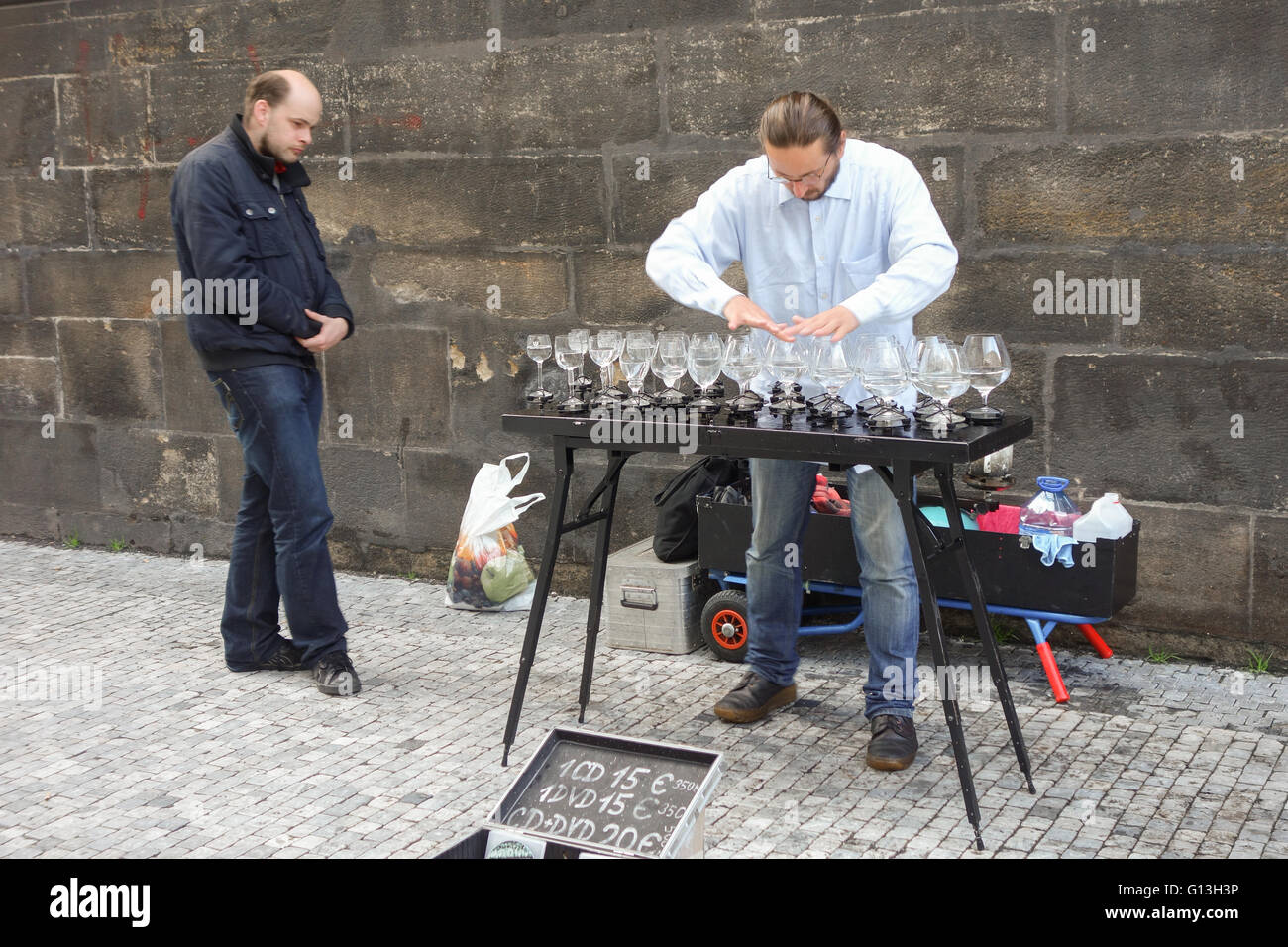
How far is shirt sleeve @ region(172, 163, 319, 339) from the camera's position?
455cm

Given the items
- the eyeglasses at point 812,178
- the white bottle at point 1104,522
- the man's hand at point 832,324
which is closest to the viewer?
the man's hand at point 832,324

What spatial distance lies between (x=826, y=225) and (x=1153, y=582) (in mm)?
2058

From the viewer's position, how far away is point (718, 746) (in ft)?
13.9

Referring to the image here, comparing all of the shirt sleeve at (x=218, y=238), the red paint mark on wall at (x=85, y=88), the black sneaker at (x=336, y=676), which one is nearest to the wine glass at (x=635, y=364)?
the shirt sleeve at (x=218, y=238)

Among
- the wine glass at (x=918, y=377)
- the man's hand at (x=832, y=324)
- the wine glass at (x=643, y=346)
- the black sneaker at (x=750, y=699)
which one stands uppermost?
the man's hand at (x=832, y=324)

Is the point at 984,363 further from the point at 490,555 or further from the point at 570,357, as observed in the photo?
the point at 490,555

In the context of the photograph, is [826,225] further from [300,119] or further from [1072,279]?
[300,119]

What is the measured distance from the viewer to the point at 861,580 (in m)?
4.21

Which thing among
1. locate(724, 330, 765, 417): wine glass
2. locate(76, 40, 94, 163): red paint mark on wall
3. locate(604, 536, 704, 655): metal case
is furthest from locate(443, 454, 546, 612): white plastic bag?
locate(76, 40, 94, 163): red paint mark on wall

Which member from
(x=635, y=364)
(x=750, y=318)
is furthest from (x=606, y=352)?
(x=750, y=318)

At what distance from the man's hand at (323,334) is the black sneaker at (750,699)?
1.90 m

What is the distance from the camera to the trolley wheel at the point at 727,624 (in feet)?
16.5

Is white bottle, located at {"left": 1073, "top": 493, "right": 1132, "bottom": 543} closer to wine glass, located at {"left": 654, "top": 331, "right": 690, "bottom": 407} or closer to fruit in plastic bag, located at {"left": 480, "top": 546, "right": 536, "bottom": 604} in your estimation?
wine glass, located at {"left": 654, "top": 331, "right": 690, "bottom": 407}

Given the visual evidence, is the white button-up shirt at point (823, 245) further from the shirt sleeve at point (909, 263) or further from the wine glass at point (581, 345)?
the wine glass at point (581, 345)
